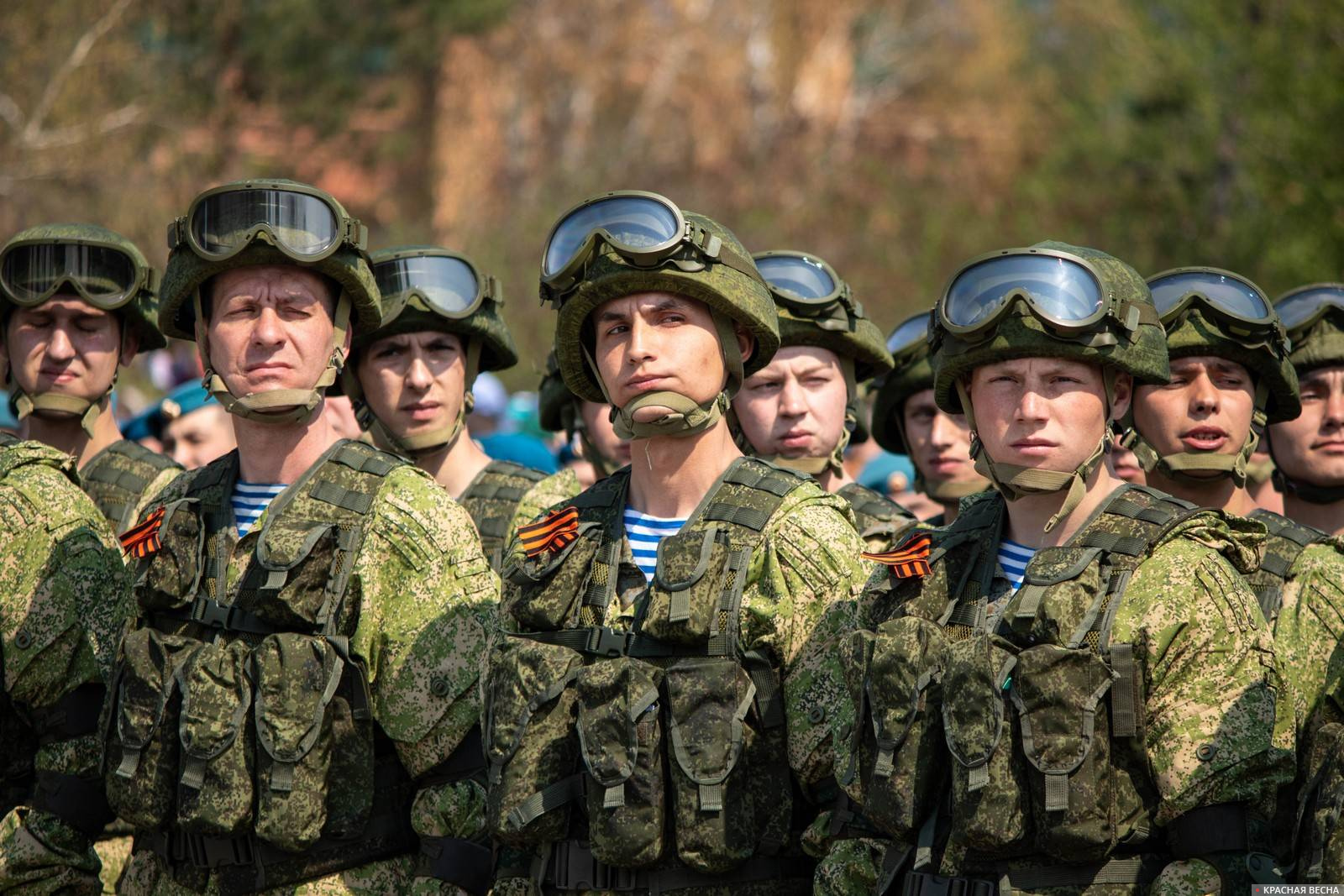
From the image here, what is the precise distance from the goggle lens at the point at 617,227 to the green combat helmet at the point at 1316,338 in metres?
2.85

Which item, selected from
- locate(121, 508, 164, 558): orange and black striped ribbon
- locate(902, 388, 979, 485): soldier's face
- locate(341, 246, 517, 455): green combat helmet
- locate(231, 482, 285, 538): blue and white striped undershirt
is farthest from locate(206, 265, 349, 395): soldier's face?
locate(902, 388, 979, 485): soldier's face

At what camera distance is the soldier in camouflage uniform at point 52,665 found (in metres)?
5.62

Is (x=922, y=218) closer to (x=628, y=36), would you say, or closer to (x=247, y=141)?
(x=628, y=36)

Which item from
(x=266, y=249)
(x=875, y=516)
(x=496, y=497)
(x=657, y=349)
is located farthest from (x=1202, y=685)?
(x=496, y=497)

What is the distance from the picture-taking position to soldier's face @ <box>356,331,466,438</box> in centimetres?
733

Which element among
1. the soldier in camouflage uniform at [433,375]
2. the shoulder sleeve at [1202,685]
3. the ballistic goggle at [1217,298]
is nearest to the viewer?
the shoulder sleeve at [1202,685]

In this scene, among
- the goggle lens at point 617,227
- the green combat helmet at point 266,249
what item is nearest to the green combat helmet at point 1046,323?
the goggle lens at point 617,227

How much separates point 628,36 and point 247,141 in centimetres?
991

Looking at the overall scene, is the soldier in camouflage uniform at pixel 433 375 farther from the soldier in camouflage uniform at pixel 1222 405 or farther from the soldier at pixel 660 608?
the soldier in camouflage uniform at pixel 1222 405

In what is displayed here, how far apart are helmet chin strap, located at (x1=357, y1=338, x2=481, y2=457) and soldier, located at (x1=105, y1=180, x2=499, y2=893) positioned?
5.34ft

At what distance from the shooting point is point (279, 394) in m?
5.48

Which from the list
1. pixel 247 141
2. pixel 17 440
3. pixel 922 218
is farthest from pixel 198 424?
pixel 922 218

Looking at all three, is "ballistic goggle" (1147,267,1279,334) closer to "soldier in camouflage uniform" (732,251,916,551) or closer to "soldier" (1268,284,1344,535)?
"soldier" (1268,284,1344,535)

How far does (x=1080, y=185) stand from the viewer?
30.1m
